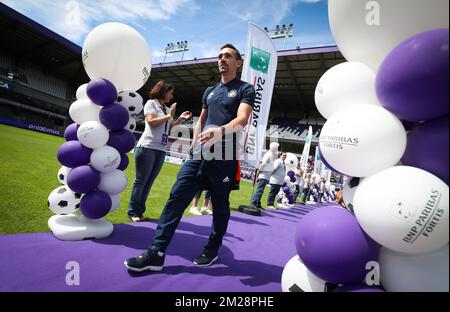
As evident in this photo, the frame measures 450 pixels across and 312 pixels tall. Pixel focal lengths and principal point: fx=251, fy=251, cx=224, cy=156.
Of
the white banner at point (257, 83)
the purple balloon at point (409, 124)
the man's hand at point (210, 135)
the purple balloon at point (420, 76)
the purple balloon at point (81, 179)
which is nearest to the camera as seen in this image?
the purple balloon at point (420, 76)

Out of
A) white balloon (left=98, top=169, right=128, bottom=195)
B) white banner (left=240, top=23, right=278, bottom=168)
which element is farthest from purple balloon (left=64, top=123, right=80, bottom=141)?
white banner (left=240, top=23, right=278, bottom=168)

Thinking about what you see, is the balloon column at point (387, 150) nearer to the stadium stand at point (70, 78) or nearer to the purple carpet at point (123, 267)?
the purple carpet at point (123, 267)

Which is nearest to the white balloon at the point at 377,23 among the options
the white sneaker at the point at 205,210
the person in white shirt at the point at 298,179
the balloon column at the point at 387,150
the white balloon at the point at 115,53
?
the balloon column at the point at 387,150

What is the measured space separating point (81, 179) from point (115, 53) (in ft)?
3.97

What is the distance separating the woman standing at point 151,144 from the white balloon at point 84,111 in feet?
2.25

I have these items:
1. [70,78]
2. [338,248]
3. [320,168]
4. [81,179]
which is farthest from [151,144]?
[70,78]

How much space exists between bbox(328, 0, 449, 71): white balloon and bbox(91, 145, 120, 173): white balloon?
80.2 inches

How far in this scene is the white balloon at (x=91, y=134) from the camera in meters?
2.22

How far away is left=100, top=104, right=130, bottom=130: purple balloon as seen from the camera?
231 cm

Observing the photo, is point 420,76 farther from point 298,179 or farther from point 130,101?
point 298,179

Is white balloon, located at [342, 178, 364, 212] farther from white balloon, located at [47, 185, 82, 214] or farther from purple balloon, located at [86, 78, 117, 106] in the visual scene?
white balloon, located at [47, 185, 82, 214]

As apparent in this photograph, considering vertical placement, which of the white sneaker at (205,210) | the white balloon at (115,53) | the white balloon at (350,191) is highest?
the white balloon at (115,53)

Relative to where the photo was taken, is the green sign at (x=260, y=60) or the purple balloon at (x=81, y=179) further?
the green sign at (x=260, y=60)

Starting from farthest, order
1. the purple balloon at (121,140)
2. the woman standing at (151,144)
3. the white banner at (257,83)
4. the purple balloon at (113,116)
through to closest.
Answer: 1. the white banner at (257,83)
2. the woman standing at (151,144)
3. the purple balloon at (121,140)
4. the purple balloon at (113,116)
